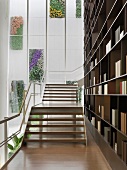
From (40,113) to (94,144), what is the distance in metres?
1.72

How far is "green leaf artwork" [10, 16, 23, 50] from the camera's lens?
12.7m

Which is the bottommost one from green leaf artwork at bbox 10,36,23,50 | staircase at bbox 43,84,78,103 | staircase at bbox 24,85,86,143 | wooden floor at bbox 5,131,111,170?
wooden floor at bbox 5,131,111,170

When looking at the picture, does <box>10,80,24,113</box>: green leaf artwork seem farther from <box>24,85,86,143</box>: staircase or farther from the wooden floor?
the wooden floor

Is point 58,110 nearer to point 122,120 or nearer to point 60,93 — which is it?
point 60,93

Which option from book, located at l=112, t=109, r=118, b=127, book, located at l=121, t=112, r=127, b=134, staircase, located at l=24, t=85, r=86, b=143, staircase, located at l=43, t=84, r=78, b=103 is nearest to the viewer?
book, located at l=121, t=112, r=127, b=134

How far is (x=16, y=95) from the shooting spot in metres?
12.2

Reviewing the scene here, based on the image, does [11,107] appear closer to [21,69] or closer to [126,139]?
[21,69]

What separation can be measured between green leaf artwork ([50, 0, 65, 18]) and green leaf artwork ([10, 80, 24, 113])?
361 cm

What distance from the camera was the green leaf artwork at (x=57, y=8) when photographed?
1330 centimetres

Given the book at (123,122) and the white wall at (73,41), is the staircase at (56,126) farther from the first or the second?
the white wall at (73,41)

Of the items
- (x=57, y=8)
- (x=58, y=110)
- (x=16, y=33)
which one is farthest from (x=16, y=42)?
(x=58, y=110)

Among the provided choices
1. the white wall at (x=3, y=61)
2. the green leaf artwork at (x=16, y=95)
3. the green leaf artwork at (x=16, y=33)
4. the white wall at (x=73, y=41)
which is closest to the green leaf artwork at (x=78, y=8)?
the white wall at (x=73, y=41)

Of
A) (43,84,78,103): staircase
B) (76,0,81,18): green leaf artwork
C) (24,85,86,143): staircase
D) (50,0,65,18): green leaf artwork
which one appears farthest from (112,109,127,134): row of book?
(50,0,65,18): green leaf artwork

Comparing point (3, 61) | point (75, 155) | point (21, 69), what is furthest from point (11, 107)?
point (75, 155)
